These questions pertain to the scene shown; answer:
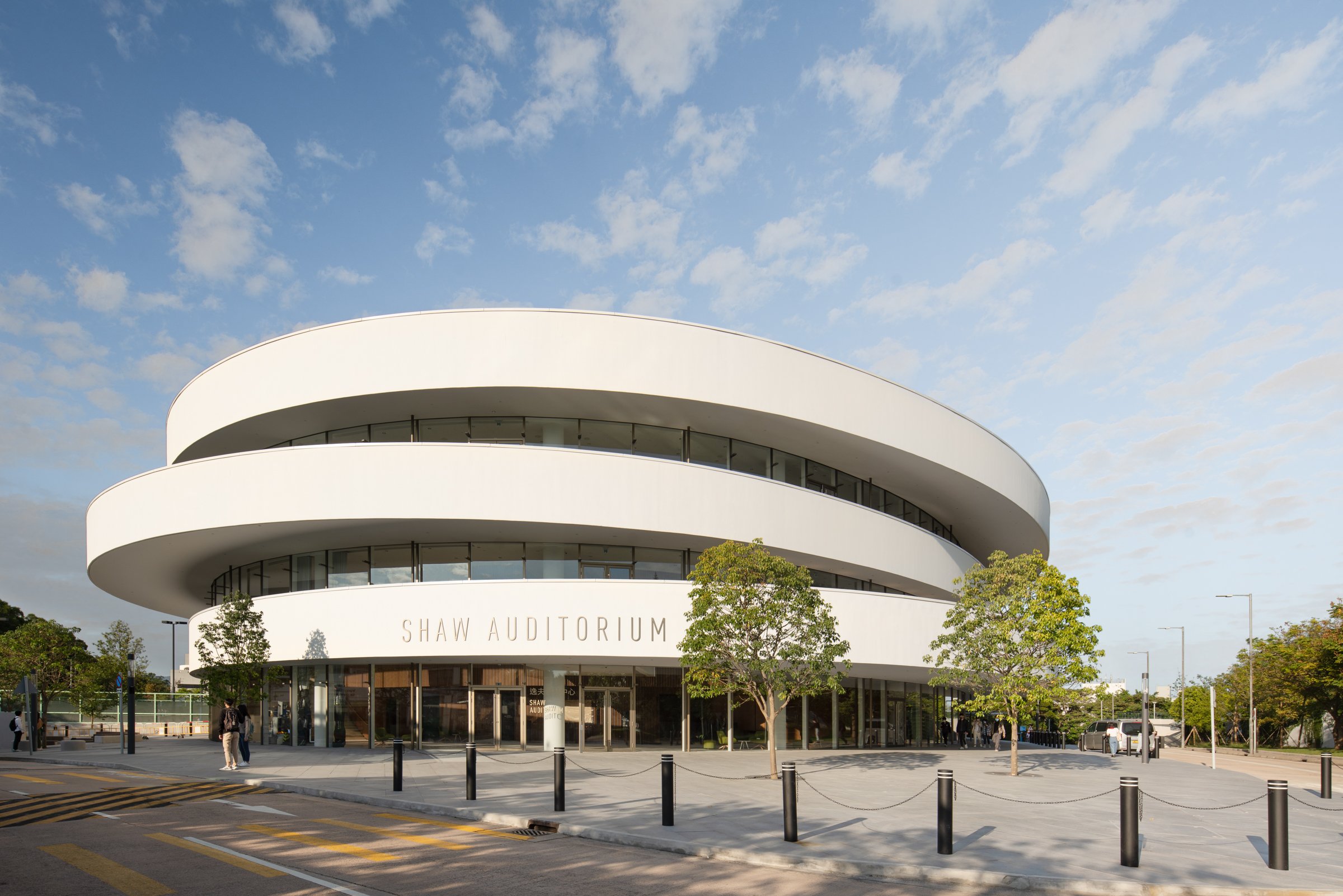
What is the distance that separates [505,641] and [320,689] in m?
9.13

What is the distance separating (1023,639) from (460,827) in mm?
17777

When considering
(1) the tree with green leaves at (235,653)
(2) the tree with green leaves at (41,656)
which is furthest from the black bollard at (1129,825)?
(2) the tree with green leaves at (41,656)

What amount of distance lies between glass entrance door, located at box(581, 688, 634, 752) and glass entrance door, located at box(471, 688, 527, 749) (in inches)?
85.7

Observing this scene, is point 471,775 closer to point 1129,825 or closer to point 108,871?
point 108,871

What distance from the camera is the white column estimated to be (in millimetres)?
32781

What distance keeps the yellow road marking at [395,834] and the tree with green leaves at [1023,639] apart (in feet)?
57.6

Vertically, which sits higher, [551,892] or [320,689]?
[551,892]

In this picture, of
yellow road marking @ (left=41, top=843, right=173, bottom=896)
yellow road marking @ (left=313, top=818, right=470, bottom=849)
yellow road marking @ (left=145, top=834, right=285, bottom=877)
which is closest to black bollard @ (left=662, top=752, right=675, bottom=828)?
yellow road marking @ (left=313, top=818, right=470, bottom=849)

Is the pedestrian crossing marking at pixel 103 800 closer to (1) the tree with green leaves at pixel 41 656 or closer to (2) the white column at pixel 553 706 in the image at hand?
(2) the white column at pixel 553 706

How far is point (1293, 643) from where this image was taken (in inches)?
2370

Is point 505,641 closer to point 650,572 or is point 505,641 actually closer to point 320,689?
point 650,572

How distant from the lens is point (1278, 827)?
11953 millimetres

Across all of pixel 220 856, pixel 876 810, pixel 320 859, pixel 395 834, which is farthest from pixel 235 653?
pixel 876 810

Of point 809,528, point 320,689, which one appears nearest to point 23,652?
point 320,689
